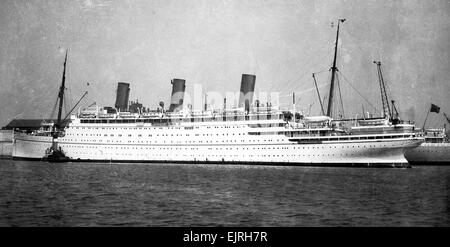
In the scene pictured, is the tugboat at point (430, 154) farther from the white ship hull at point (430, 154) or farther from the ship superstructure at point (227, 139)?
the ship superstructure at point (227, 139)

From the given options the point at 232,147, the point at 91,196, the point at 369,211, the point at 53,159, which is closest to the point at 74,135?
the point at 53,159

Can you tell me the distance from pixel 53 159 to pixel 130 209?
38.0 m

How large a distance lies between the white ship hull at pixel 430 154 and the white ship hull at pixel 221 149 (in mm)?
17183

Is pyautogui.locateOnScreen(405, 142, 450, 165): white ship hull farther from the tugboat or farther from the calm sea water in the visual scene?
the calm sea water

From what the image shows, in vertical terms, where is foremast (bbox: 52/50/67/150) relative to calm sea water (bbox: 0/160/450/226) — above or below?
above

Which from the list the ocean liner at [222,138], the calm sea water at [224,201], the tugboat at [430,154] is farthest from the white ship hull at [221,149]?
the tugboat at [430,154]

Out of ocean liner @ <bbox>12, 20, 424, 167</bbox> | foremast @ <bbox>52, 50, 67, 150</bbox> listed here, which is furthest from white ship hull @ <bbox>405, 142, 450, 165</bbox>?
foremast @ <bbox>52, 50, 67, 150</bbox>

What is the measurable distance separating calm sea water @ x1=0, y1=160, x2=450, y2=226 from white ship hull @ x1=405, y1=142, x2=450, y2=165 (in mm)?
29317

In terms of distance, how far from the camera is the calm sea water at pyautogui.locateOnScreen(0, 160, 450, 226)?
1631cm

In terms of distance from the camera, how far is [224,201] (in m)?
20.6

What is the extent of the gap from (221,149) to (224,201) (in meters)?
27.4

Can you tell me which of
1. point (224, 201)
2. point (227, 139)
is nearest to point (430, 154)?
point (227, 139)

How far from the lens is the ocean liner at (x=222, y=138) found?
4294 cm
